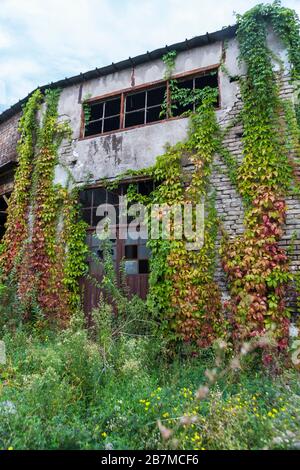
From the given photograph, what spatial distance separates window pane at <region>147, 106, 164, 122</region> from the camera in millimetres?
7531

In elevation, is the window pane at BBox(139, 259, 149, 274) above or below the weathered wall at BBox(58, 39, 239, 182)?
below

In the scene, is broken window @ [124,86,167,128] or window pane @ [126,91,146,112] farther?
window pane @ [126,91,146,112]

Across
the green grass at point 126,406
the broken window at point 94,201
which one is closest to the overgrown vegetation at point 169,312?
the green grass at point 126,406

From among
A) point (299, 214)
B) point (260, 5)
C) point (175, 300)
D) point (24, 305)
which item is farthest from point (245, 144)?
point (24, 305)

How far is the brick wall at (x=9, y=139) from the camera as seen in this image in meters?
9.59

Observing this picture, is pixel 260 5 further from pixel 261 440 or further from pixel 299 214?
pixel 261 440

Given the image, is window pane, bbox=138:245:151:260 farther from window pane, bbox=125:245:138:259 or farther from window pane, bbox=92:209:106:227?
window pane, bbox=92:209:106:227

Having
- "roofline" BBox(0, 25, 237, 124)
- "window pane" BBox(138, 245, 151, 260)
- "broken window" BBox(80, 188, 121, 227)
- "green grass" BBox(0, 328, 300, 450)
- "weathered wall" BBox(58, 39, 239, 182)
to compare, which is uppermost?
"roofline" BBox(0, 25, 237, 124)

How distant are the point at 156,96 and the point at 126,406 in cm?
680

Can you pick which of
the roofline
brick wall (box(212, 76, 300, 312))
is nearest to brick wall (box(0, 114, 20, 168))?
the roofline

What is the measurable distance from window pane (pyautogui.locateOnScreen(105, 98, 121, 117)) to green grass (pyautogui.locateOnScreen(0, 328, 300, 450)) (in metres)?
5.98

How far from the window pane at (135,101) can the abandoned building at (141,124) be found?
0.08 ft

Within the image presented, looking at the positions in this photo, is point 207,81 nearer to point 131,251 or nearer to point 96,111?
point 96,111

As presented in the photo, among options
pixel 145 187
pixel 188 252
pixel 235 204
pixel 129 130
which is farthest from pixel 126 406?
pixel 129 130
